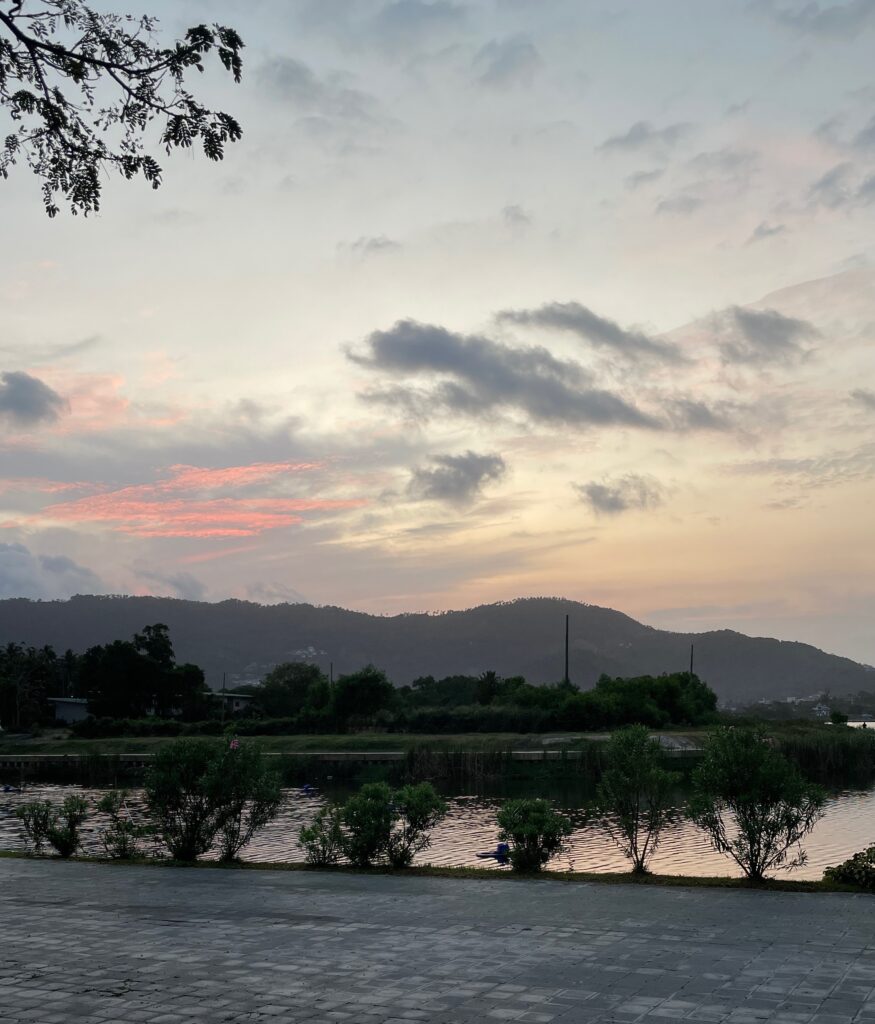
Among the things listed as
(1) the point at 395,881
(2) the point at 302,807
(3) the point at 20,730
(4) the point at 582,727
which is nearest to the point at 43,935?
(1) the point at 395,881

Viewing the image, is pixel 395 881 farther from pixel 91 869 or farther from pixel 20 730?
pixel 20 730

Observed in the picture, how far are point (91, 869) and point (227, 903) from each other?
4.64m

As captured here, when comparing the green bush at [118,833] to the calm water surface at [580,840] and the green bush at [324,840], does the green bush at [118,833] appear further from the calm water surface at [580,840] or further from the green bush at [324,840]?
the green bush at [324,840]

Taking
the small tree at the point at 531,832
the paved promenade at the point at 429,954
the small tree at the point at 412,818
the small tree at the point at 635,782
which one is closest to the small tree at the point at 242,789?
the small tree at the point at 412,818

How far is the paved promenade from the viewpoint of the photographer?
8016mm

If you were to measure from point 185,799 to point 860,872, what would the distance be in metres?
10.4

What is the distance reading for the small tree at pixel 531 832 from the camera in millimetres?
15531

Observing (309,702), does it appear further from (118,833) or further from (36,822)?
(118,833)

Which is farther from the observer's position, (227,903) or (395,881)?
(395,881)

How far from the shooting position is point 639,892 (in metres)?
13.7

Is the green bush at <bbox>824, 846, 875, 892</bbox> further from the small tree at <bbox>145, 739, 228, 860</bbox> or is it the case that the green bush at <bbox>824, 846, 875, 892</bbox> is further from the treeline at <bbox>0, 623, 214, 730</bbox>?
the treeline at <bbox>0, 623, 214, 730</bbox>

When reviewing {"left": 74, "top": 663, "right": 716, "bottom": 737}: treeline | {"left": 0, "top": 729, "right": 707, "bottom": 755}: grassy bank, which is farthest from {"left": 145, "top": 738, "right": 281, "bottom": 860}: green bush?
{"left": 74, "top": 663, "right": 716, "bottom": 737}: treeline

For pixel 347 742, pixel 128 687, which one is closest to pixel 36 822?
pixel 347 742

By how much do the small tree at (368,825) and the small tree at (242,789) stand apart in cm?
183
